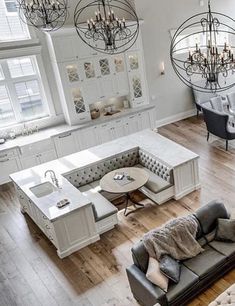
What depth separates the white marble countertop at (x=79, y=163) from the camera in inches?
208

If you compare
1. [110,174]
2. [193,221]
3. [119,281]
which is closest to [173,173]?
[110,174]

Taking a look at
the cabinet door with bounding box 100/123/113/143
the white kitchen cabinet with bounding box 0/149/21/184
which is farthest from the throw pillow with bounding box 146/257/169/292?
the cabinet door with bounding box 100/123/113/143

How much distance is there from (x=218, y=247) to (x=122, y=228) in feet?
5.83

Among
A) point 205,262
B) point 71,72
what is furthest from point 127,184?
point 71,72

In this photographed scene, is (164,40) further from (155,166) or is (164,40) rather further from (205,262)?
(205,262)

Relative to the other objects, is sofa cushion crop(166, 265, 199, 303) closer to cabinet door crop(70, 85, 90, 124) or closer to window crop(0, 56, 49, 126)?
cabinet door crop(70, 85, 90, 124)

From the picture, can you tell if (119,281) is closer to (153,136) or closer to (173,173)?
(173,173)

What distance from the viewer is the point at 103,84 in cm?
834

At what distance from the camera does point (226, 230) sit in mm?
4543

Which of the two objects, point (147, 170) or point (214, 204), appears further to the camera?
point (147, 170)

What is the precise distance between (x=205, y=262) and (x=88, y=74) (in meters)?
5.31

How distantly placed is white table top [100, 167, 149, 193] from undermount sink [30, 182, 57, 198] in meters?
0.90

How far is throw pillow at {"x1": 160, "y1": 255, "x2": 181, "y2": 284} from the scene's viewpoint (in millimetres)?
3992

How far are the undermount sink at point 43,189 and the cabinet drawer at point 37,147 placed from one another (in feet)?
6.16
